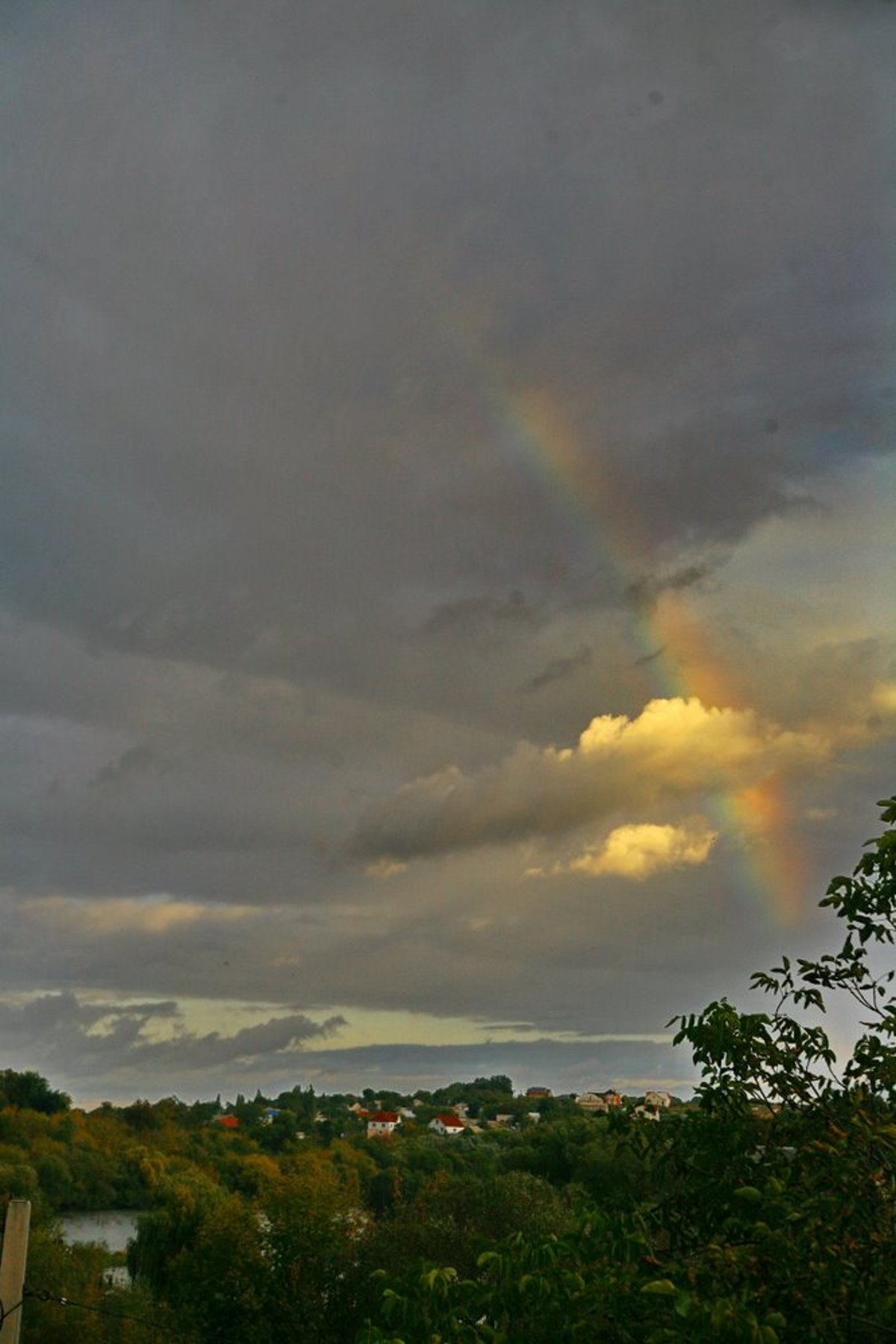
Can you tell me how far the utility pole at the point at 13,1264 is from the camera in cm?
1052

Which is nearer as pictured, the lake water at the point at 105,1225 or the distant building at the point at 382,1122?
the lake water at the point at 105,1225

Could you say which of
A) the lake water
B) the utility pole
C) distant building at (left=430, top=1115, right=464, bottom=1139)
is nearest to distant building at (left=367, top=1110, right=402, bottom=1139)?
distant building at (left=430, top=1115, right=464, bottom=1139)

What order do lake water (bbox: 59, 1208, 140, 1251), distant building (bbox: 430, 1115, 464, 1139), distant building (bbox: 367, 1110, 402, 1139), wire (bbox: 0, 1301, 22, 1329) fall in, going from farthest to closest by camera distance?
distant building (bbox: 430, 1115, 464, 1139) → distant building (bbox: 367, 1110, 402, 1139) → lake water (bbox: 59, 1208, 140, 1251) → wire (bbox: 0, 1301, 22, 1329)

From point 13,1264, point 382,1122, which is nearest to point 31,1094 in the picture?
point 382,1122

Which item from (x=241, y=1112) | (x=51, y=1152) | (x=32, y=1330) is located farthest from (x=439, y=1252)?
(x=241, y=1112)

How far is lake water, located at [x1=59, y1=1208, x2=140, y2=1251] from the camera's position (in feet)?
234

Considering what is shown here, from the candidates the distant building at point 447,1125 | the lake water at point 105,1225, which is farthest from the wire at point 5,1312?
the distant building at point 447,1125

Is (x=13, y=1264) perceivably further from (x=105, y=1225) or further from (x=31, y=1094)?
(x=31, y=1094)

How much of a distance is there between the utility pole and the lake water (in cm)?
6175

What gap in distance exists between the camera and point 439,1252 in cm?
3922

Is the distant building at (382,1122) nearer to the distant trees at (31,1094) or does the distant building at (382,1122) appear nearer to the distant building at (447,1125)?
the distant building at (447,1125)

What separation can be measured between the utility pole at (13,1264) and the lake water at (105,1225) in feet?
203

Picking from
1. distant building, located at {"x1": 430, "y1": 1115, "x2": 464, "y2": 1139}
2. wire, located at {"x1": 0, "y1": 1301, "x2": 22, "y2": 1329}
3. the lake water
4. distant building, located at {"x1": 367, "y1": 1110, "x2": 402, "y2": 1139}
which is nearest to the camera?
wire, located at {"x1": 0, "y1": 1301, "x2": 22, "y2": 1329}

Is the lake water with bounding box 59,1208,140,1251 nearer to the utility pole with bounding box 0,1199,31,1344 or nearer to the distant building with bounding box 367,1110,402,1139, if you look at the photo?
the distant building with bounding box 367,1110,402,1139
